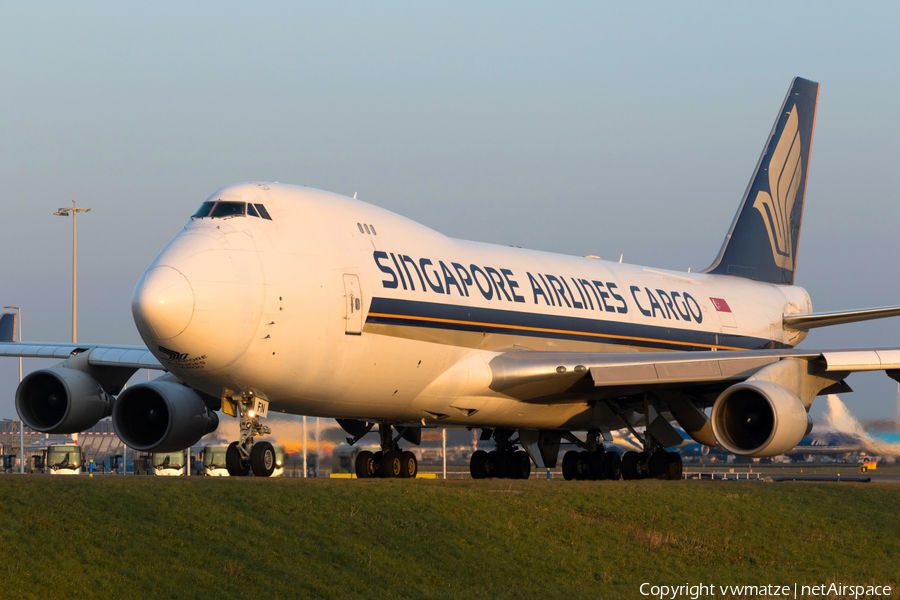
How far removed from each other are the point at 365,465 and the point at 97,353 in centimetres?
604

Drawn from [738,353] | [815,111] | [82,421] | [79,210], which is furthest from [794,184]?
[79,210]

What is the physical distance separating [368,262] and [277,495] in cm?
495

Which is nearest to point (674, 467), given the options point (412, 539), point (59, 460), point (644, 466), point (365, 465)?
point (644, 466)

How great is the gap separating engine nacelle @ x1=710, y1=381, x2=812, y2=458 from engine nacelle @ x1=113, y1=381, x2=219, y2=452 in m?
9.89

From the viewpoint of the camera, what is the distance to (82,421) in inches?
835

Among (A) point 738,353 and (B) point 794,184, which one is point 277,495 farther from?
(B) point 794,184

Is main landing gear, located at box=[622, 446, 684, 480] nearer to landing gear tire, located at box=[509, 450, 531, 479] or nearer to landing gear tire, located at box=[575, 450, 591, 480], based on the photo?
landing gear tire, located at box=[575, 450, 591, 480]

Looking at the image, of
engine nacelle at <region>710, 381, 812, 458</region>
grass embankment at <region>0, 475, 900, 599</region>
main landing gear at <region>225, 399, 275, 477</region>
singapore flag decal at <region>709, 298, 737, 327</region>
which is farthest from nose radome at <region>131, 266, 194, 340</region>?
singapore flag decal at <region>709, 298, 737, 327</region>

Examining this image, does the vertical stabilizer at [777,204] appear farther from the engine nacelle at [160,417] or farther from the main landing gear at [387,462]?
the engine nacelle at [160,417]

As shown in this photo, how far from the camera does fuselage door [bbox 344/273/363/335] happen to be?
692 inches

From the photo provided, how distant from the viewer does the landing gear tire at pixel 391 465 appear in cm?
2159

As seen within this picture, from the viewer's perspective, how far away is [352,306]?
1766 centimetres

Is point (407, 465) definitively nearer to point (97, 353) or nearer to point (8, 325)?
point (97, 353)

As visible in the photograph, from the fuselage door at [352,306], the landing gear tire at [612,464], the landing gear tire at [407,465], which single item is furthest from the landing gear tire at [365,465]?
the landing gear tire at [612,464]
